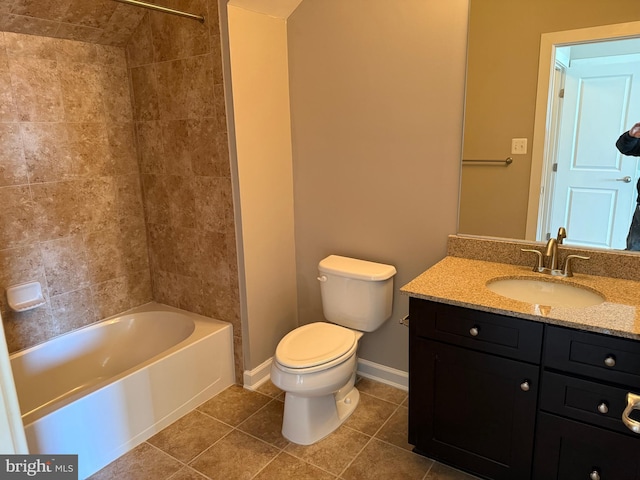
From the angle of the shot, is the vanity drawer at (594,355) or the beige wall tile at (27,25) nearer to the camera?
the vanity drawer at (594,355)

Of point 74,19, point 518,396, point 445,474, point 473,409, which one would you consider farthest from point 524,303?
point 74,19

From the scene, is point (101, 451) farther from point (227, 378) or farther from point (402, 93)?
point (402, 93)

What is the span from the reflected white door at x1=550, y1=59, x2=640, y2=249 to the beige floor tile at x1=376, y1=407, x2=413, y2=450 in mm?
1164

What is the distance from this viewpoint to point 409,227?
7.57 feet

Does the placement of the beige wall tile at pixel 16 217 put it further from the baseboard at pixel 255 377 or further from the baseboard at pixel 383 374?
the baseboard at pixel 383 374

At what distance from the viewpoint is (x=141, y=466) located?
2.00 metres

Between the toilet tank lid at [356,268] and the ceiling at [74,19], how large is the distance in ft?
5.57

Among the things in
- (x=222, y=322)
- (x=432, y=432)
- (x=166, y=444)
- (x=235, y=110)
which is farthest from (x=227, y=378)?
(x=235, y=110)

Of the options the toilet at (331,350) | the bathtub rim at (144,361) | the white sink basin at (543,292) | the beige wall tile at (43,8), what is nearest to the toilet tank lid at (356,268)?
the toilet at (331,350)

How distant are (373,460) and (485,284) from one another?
930mm

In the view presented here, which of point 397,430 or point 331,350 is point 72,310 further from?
point 397,430

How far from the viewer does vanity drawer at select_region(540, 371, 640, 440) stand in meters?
1.43

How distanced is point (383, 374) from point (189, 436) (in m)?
1.10

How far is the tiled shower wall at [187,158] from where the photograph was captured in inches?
91.6
